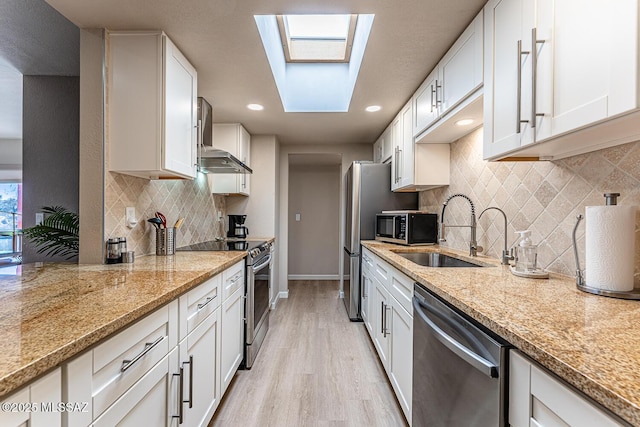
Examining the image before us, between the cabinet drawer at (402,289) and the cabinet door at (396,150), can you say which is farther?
the cabinet door at (396,150)

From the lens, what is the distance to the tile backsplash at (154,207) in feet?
5.80

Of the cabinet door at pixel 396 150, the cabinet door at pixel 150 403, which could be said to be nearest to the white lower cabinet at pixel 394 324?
the cabinet door at pixel 396 150

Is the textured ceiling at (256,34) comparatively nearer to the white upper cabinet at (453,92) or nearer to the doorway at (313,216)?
the white upper cabinet at (453,92)

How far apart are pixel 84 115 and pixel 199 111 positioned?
35.6 inches

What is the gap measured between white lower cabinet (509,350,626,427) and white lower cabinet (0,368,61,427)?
3.34ft

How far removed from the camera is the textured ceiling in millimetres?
1497

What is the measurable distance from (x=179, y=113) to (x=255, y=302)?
147cm

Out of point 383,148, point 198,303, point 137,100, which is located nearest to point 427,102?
point 383,148

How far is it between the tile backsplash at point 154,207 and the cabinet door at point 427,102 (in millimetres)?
2033

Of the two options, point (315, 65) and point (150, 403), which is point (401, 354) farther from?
point (315, 65)

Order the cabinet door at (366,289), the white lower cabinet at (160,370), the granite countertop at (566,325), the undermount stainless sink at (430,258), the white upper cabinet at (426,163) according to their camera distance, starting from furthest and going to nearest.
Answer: the cabinet door at (366,289)
the white upper cabinet at (426,163)
the undermount stainless sink at (430,258)
the white lower cabinet at (160,370)
the granite countertop at (566,325)

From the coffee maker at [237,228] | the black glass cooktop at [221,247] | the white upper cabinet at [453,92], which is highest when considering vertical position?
the white upper cabinet at [453,92]

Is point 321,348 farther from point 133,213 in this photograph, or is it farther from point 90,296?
point 90,296

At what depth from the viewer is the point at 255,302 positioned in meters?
2.41
